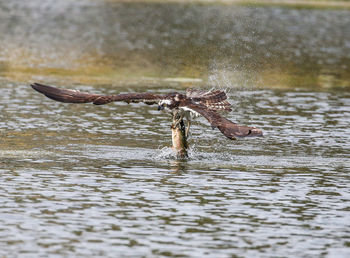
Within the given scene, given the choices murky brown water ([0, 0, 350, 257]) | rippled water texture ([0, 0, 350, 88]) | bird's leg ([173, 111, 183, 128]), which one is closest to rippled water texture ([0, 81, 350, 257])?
murky brown water ([0, 0, 350, 257])

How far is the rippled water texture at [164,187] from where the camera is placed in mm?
15680

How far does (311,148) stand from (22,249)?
11360 millimetres

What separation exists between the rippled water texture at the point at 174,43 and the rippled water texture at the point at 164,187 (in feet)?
38.2

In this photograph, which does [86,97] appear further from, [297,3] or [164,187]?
[297,3]

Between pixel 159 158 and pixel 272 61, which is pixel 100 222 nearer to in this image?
pixel 159 158

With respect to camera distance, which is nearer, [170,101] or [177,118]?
[170,101]

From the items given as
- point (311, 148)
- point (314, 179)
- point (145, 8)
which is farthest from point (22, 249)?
point (145, 8)

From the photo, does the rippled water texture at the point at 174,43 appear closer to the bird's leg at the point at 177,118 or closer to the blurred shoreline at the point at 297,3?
the blurred shoreline at the point at 297,3

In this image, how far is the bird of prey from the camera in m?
20.7

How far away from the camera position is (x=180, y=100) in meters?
21.5

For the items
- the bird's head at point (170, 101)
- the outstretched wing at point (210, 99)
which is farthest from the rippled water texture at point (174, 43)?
the bird's head at point (170, 101)

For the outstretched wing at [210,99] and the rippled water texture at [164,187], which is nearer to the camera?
the rippled water texture at [164,187]

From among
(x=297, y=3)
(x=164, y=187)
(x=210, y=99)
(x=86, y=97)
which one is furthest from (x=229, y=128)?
(x=297, y=3)

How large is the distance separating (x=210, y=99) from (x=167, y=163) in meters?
1.65
